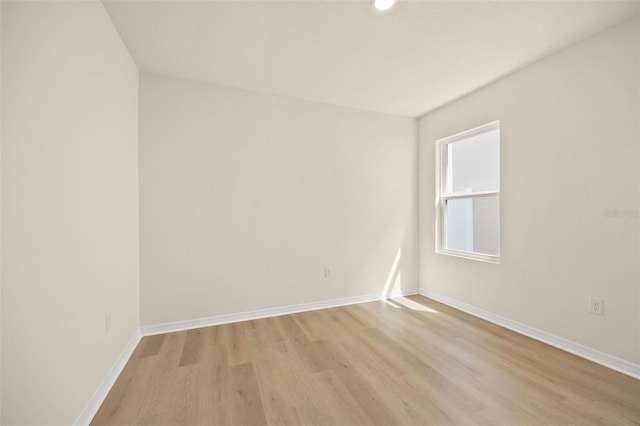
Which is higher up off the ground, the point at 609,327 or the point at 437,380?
the point at 609,327

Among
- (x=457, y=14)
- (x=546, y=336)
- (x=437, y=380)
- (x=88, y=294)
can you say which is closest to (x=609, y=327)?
(x=546, y=336)

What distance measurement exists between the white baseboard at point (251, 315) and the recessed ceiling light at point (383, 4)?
2889 mm

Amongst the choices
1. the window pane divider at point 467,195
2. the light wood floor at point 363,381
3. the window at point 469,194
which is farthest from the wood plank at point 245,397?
the window pane divider at point 467,195

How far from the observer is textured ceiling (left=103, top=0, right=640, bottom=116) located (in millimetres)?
1752

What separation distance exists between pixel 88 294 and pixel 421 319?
2852 millimetres

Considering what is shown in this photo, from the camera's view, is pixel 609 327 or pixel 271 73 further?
pixel 271 73

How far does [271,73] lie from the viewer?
8.32 ft

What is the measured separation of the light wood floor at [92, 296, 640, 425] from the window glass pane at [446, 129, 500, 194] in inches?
61.3

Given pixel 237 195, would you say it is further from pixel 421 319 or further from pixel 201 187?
pixel 421 319

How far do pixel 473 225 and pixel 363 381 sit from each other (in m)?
2.24

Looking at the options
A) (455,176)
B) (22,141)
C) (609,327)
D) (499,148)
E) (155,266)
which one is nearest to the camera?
(22,141)

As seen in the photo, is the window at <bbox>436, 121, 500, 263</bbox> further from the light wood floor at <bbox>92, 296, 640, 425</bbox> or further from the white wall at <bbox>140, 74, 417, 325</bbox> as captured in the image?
the light wood floor at <bbox>92, 296, 640, 425</bbox>

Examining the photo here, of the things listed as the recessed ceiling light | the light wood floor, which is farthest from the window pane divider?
the recessed ceiling light

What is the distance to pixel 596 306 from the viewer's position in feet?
6.57
